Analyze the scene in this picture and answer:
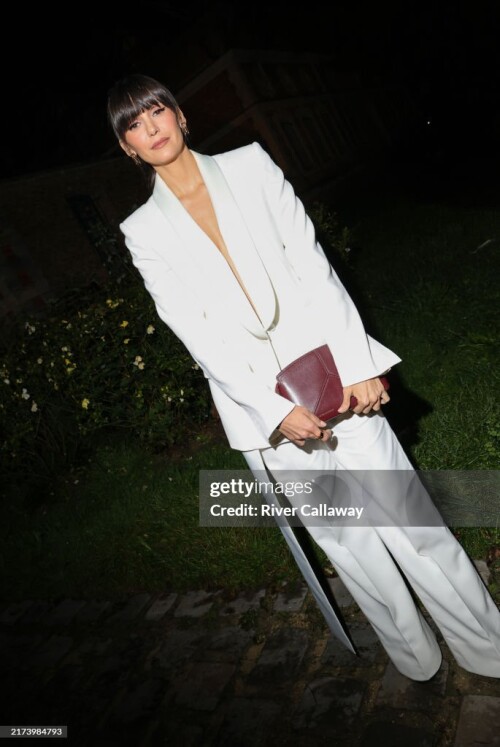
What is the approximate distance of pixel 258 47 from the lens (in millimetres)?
17453

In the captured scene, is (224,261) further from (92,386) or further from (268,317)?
(92,386)

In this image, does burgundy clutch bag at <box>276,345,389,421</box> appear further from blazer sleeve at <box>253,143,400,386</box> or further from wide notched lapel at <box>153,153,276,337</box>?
wide notched lapel at <box>153,153,276,337</box>

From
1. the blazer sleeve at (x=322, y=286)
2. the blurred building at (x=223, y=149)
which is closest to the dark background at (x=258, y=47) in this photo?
the blurred building at (x=223, y=149)

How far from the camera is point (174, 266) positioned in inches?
85.5

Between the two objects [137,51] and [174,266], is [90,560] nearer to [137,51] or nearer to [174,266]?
[174,266]

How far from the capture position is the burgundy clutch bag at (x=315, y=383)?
2.02 meters

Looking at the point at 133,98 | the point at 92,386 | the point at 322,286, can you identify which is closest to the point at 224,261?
the point at 322,286

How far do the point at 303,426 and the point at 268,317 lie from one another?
1.45ft

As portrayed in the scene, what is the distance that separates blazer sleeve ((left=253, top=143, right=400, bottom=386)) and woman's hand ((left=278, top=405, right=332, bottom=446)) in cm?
20

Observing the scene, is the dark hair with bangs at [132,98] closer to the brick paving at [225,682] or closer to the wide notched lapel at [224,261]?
the wide notched lapel at [224,261]

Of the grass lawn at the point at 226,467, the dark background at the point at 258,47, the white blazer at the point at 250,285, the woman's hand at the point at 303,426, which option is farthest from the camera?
the dark background at the point at 258,47

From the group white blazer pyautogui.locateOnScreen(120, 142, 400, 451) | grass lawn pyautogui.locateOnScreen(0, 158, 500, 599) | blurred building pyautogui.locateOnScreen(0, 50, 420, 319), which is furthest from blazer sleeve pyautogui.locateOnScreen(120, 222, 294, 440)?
blurred building pyautogui.locateOnScreen(0, 50, 420, 319)

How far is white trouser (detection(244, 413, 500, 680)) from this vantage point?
2160 mm

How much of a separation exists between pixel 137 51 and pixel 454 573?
60.1ft
